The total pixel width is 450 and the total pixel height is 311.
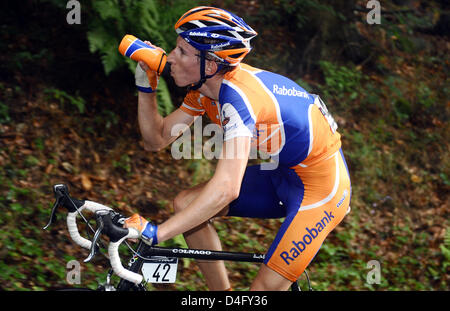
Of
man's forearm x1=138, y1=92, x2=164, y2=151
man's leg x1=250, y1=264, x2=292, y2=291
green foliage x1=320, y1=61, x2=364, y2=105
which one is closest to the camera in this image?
man's leg x1=250, y1=264, x2=292, y2=291

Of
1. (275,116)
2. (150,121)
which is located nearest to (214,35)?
(275,116)

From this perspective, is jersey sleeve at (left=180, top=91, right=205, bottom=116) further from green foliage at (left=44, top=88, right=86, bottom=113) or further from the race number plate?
green foliage at (left=44, top=88, right=86, bottom=113)

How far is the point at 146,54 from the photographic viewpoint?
10.7ft

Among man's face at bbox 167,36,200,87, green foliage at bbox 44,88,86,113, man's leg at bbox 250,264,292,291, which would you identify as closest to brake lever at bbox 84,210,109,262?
man's face at bbox 167,36,200,87

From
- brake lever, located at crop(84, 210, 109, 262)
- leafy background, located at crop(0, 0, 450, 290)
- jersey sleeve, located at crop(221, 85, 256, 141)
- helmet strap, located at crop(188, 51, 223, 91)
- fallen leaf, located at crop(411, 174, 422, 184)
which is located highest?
helmet strap, located at crop(188, 51, 223, 91)

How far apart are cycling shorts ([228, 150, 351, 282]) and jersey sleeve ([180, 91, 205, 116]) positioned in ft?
1.95

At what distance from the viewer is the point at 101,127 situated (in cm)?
638

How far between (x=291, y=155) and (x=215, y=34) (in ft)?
3.12

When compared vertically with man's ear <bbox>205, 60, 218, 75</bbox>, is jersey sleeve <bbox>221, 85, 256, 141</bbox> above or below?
below

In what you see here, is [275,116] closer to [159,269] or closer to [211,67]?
[211,67]

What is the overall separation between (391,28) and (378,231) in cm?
432

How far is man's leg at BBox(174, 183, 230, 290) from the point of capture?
3.59 meters

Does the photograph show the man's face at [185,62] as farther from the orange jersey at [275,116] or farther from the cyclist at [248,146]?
Answer: the orange jersey at [275,116]

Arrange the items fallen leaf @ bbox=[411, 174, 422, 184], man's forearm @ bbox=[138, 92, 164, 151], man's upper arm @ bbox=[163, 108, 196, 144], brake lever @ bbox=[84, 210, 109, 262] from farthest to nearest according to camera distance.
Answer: fallen leaf @ bbox=[411, 174, 422, 184]
man's upper arm @ bbox=[163, 108, 196, 144]
man's forearm @ bbox=[138, 92, 164, 151]
brake lever @ bbox=[84, 210, 109, 262]
